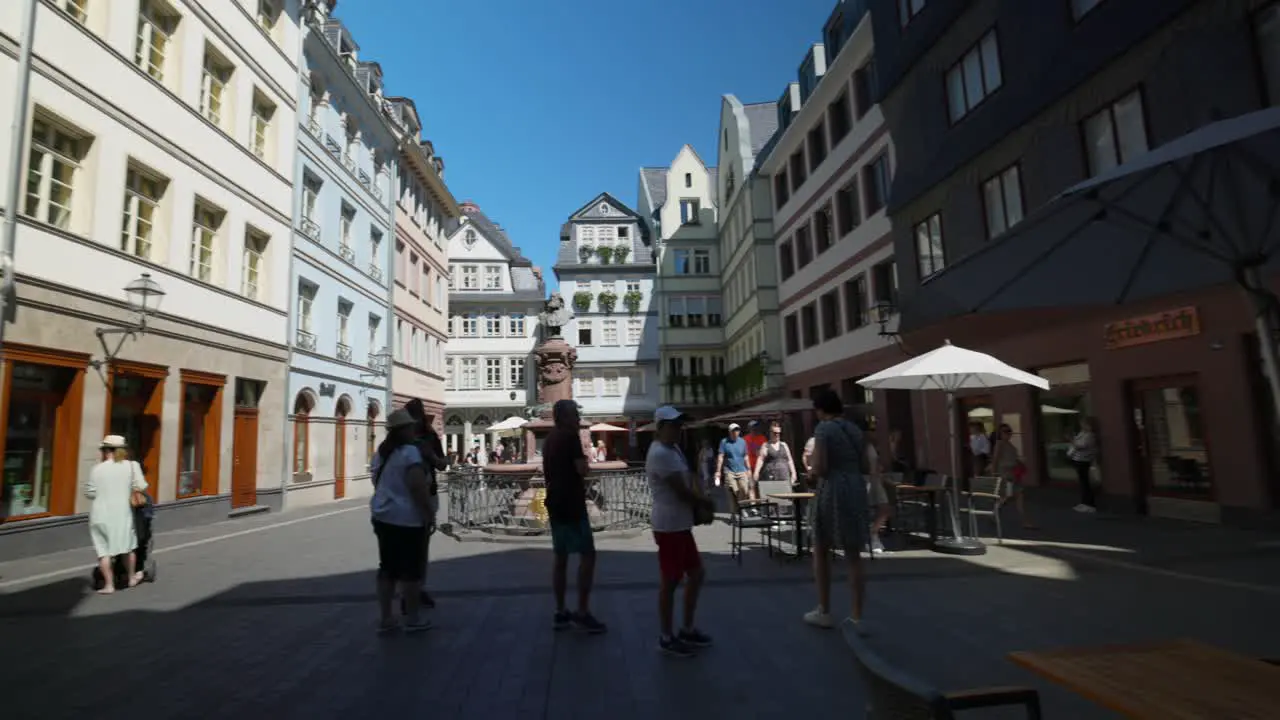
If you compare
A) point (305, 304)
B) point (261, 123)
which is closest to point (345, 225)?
point (305, 304)

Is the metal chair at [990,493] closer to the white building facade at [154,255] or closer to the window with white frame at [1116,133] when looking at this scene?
the window with white frame at [1116,133]

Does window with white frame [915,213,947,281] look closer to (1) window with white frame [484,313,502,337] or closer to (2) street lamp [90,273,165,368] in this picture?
(2) street lamp [90,273,165,368]

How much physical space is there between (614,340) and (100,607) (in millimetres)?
35875

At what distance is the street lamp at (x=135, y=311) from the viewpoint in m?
11.7

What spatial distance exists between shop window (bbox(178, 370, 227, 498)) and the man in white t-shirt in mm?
13886

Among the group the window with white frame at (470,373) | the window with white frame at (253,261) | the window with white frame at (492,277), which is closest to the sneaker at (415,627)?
the window with white frame at (253,261)

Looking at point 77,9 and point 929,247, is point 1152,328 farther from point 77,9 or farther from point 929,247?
point 77,9

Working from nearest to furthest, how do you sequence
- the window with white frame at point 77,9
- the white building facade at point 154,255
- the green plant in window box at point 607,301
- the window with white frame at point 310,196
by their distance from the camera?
the white building facade at point 154,255 < the window with white frame at point 77,9 < the window with white frame at point 310,196 < the green plant in window box at point 607,301

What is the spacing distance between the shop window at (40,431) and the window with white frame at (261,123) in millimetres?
8342

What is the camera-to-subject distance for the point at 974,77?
49.7 feet

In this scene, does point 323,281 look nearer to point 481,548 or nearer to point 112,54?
point 112,54

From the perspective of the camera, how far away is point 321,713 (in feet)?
13.1

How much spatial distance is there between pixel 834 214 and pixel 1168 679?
2216 centimetres

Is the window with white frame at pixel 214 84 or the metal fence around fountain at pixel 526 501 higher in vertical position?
the window with white frame at pixel 214 84
